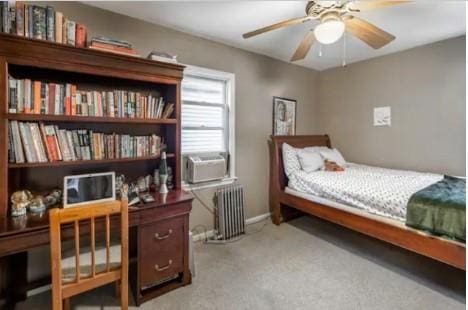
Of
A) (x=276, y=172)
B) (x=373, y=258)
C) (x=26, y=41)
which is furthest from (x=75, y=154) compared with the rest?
(x=373, y=258)

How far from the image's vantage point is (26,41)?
61.9 inches

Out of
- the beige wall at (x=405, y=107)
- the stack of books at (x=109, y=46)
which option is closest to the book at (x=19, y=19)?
the stack of books at (x=109, y=46)

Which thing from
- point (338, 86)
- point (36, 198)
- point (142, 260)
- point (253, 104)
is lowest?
point (142, 260)

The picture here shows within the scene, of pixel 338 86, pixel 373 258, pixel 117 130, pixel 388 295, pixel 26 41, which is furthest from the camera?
pixel 338 86

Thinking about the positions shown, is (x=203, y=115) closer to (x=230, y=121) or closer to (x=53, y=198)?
(x=230, y=121)

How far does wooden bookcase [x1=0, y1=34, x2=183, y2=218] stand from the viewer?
1.56 m

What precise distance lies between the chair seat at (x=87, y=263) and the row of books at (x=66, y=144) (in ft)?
2.27

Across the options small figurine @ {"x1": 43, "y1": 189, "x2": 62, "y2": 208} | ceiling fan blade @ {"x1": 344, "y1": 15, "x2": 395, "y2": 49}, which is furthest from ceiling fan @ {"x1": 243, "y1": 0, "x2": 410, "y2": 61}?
small figurine @ {"x1": 43, "y1": 189, "x2": 62, "y2": 208}

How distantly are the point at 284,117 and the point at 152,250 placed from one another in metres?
2.66

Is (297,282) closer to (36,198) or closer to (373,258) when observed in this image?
(373,258)

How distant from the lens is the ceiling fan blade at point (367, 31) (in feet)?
5.98

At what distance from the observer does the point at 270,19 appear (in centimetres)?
238

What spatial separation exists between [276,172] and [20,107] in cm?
270

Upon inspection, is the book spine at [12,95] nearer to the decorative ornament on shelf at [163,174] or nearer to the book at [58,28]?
the book at [58,28]
